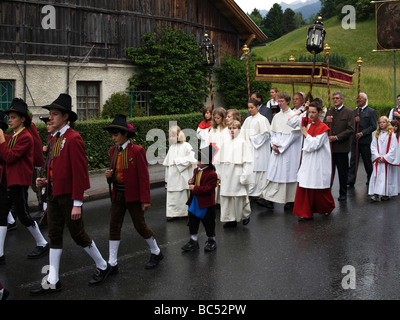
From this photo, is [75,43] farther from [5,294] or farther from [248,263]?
[5,294]

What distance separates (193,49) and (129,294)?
656 inches

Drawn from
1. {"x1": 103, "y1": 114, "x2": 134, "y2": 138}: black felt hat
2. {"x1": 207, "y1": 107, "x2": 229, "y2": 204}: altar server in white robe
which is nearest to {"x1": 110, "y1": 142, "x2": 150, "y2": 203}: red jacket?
{"x1": 103, "y1": 114, "x2": 134, "y2": 138}: black felt hat

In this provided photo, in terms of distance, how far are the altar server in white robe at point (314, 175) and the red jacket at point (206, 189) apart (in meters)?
2.34

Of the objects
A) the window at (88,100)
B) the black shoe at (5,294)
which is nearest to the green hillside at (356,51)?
the window at (88,100)

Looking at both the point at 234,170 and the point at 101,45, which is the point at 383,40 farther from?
the point at 234,170

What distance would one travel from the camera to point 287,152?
32.6 feet

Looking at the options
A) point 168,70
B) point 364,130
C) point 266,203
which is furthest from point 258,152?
point 168,70

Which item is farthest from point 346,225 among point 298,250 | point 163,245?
point 163,245

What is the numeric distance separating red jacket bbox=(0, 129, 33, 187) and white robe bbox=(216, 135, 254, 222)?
10.3 ft

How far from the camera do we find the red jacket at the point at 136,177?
6.11m

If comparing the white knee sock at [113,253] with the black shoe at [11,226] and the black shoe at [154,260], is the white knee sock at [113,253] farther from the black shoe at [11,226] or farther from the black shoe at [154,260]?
the black shoe at [11,226]

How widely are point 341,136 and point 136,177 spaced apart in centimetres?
557

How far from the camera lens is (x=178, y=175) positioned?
358 inches

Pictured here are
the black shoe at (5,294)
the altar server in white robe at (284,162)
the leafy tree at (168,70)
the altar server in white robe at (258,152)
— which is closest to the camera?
the black shoe at (5,294)
